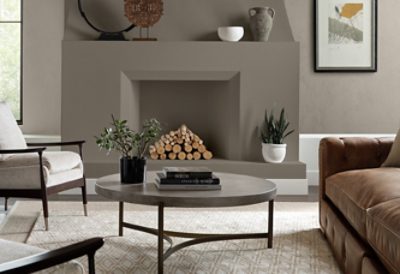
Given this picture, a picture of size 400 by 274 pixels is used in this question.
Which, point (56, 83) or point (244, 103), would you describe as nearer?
point (244, 103)

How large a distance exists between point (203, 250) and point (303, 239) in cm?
66

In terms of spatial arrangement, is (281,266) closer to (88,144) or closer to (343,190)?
(343,190)

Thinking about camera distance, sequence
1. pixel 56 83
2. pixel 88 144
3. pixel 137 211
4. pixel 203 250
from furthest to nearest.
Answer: pixel 56 83, pixel 88 144, pixel 137 211, pixel 203 250

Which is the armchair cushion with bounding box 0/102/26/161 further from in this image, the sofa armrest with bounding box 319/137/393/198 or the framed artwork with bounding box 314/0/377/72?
the framed artwork with bounding box 314/0/377/72

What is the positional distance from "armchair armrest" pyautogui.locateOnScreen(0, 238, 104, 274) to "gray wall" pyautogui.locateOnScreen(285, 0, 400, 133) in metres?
5.31

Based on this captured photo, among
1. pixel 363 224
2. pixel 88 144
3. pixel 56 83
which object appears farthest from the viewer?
pixel 56 83

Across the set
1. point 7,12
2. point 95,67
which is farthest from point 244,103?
point 7,12

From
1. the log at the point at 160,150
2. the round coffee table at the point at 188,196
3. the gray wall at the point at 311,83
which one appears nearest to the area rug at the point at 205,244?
the round coffee table at the point at 188,196

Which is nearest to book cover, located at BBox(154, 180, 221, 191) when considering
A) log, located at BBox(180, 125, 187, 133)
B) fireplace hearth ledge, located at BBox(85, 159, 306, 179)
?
fireplace hearth ledge, located at BBox(85, 159, 306, 179)

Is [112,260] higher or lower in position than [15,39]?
lower

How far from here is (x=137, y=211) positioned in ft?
14.6

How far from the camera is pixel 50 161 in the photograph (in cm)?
386

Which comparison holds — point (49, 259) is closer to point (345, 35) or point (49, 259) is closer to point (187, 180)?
point (187, 180)

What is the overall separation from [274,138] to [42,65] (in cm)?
270
